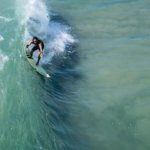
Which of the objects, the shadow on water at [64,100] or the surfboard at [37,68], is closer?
the shadow on water at [64,100]

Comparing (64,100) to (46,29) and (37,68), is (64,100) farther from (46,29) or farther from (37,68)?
(46,29)

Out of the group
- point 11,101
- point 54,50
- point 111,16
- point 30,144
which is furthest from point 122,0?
point 30,144

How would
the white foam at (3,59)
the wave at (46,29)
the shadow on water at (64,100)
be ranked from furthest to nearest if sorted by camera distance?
the wave at (46,29) < the white foam at (3,59) < the shadow on water at (64,100)

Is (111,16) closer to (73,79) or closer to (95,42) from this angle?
(95,42)

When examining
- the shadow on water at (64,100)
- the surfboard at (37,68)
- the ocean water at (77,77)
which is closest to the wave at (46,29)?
the ocean water at (77,77)

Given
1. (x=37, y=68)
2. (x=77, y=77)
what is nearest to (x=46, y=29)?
(x=77, y=77)

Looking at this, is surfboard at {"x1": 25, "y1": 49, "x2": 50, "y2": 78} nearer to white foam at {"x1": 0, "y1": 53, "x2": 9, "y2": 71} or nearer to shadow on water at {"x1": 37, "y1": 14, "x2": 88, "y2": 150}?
shadow on water at {"x1": 37, "y1": 14, "x2": 88, "y2": 150}

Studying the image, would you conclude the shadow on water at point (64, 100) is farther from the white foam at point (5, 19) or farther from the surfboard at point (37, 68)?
the white foam at point (5, 19)
